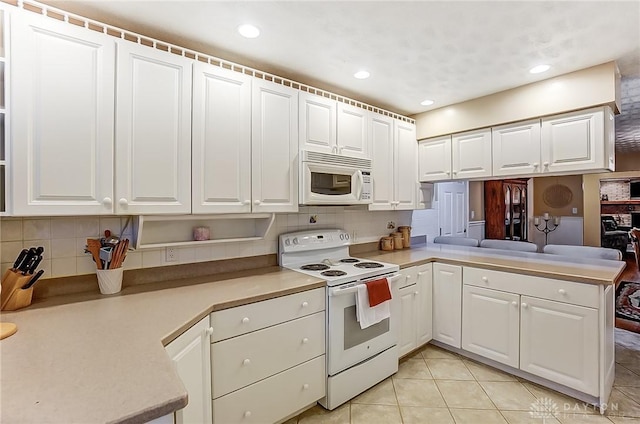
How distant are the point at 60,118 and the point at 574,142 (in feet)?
11.0

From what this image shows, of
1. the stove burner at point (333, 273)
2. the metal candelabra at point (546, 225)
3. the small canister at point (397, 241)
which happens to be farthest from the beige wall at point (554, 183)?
the stove burner at point (333, 273)

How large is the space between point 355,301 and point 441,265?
1.14 metres

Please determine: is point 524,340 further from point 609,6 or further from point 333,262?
point 609,6

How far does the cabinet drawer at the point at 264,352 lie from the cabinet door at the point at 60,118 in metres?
0.97

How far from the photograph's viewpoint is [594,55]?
6.99 feet

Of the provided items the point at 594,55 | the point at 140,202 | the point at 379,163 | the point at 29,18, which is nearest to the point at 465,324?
the point at 379,163

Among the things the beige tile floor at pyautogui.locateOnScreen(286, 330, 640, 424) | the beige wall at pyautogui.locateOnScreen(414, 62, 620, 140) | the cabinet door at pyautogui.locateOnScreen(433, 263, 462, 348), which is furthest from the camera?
the cabinet door at pyautogui.locateOnScreen(433, 263, 462, 348)

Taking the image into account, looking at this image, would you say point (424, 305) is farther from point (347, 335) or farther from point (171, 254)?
point (171, 254)

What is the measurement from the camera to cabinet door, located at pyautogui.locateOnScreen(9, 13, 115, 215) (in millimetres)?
1383

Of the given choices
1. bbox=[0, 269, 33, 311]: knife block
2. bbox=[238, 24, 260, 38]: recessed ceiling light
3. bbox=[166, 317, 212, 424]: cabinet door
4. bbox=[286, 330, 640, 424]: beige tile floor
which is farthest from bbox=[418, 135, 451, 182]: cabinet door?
bbox=[0, 269, 33, 311]: knife block

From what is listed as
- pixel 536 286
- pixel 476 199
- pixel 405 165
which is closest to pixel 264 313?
pixel 536 286

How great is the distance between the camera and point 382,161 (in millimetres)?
3053

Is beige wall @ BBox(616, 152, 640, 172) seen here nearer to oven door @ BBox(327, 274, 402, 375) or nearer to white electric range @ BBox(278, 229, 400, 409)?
white electric range @ BBox(278, 229, 400, 409)

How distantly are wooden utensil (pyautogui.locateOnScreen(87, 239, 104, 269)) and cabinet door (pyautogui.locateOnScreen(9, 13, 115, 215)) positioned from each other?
0.82ft
